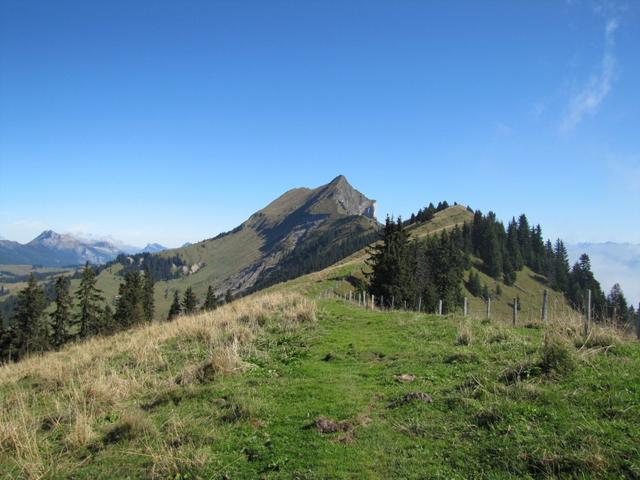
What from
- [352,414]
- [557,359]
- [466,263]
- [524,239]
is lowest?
[352,414]

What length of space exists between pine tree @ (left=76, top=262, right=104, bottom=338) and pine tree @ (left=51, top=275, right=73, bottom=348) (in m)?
1.47

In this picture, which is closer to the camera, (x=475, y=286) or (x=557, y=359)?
(x=557, y=359)

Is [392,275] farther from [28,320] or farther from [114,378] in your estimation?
[28,320]

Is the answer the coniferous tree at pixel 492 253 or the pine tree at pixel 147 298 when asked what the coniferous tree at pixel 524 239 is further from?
the pine tree at pixel 147 298

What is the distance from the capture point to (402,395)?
9891 mm

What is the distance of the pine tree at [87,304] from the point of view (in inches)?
2431

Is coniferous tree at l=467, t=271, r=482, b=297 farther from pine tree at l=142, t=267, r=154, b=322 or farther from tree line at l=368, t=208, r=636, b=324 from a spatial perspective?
pine tree at l=142, t=267, r=154, b=322

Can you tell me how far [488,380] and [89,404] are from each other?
969 cm

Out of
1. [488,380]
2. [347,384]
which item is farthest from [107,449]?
[488,380]

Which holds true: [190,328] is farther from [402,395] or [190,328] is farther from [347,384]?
[402,395]

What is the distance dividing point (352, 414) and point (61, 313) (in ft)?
212

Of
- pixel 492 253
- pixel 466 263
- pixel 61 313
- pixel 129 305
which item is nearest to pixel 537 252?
pixel 492 253

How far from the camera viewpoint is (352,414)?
9.18m

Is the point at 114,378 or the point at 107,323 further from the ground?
the point at 114,378
